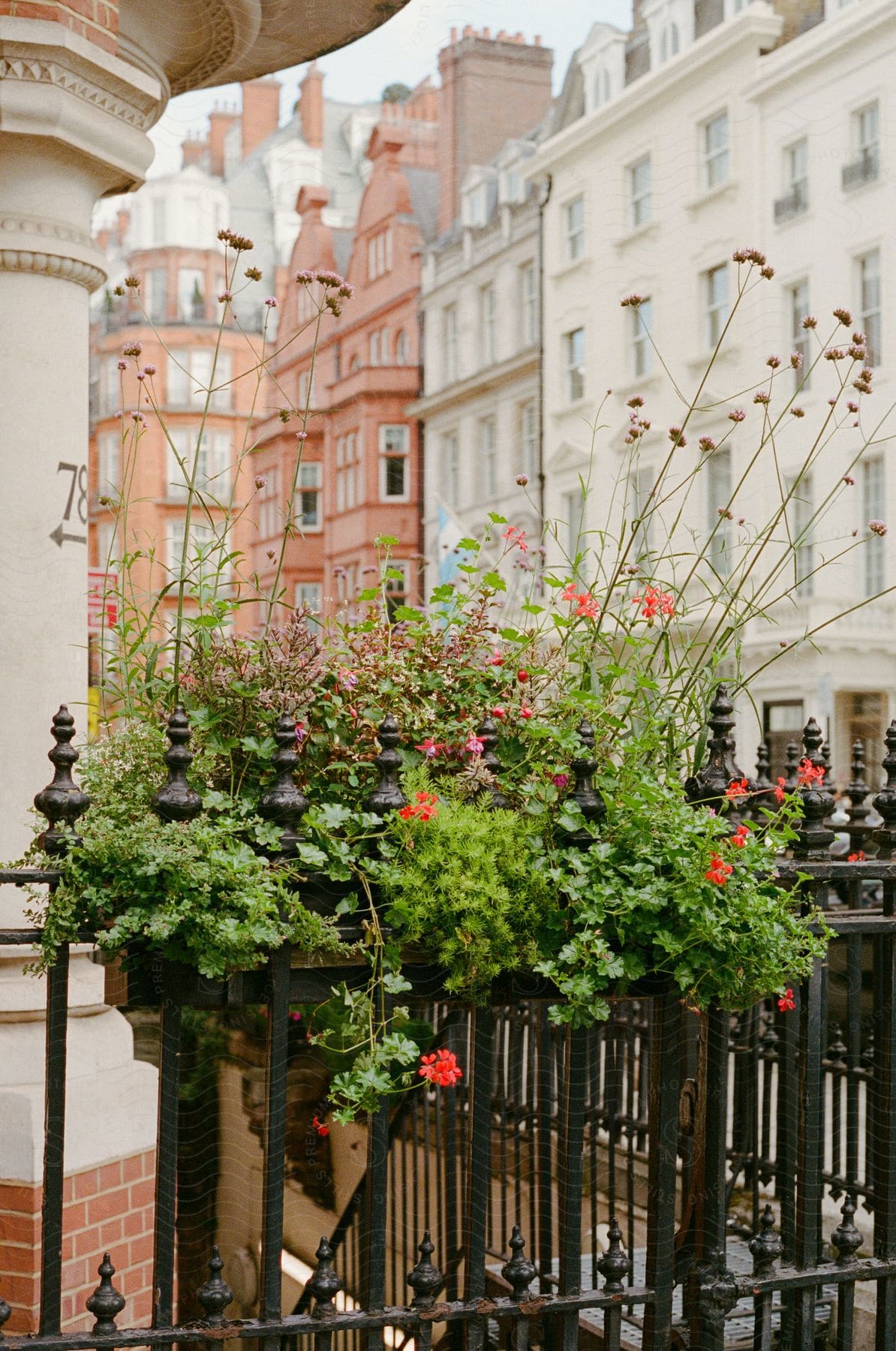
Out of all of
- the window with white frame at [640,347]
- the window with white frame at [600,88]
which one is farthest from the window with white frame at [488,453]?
the window with white frame at [640,347]

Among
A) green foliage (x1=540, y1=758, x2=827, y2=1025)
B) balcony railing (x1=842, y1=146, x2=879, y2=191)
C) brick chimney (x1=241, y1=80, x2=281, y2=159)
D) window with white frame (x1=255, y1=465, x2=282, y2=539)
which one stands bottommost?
green foliage (x1=540, y1=758, x2=827, y2=1025)

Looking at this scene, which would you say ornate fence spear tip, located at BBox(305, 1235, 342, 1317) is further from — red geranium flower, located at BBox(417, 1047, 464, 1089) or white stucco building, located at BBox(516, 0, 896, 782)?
white stucco building, located at BBox(516, 0, 896, 782)

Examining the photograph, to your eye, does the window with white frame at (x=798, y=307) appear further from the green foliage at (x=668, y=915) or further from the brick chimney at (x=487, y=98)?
the green foliage at (x=668, y=915)

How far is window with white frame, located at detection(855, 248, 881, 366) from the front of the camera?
10930 millimetres

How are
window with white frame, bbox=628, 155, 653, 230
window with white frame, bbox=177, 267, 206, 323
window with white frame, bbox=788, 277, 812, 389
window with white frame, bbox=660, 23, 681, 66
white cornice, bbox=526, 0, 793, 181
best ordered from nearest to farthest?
window with white frame, bbox=788, 277, 812, 389
white cornice, bbox=526, 0, 793, 181
window with white frame, bbox=628, 155, 653, 230
window with white frame, bbox=660, 23, 681, 66
window with white frame, bbox=177, 267, 206, 323

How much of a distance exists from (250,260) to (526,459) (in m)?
8.44

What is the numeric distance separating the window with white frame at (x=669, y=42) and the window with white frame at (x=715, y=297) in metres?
3.41

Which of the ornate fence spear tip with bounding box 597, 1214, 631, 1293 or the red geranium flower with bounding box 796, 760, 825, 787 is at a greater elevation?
the red geranium flower with bounding box 796, 760, 825, 787

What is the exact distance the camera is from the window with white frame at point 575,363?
1573 centimetres

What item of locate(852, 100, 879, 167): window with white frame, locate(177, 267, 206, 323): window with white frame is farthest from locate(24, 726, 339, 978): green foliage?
locate(177, 267, 206, 323): window with white frame

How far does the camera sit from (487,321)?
808 inches

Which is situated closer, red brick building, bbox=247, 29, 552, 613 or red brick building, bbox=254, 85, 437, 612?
red brick building, bbox=247, 29, 552, 613

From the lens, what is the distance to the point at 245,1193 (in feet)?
11.9

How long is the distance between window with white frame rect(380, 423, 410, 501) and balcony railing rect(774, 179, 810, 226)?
31.8 feet
